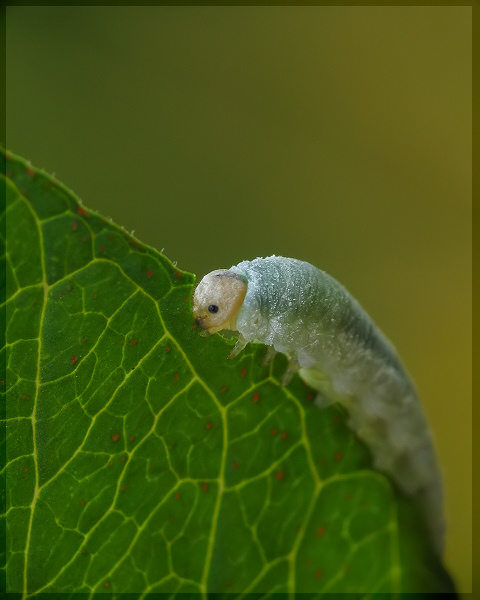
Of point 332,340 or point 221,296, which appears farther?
point 332,340

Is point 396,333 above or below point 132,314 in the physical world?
below

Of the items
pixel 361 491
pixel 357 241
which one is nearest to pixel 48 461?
pixel 361 491

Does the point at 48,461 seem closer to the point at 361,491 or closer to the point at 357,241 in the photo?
the point at 361,491

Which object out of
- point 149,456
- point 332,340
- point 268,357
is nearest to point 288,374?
point 268,357

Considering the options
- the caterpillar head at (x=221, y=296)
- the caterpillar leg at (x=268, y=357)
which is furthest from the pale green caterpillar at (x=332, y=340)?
the caterpillar leg at (x=268, y=357)

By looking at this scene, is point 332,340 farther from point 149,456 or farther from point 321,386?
point 149,456

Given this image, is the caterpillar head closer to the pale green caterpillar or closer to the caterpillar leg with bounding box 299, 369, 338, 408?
the pale green caterpillar
